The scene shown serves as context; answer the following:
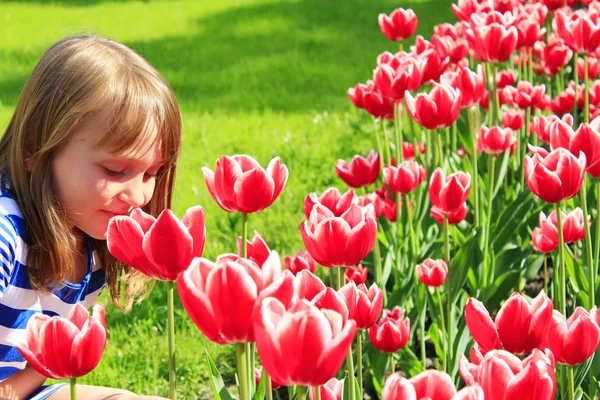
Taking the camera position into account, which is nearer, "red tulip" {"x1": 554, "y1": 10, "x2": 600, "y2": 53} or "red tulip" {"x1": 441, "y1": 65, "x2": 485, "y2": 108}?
"red tulip" {"x1": 441, "y1": 65, "x2": 485, "y2": 108}

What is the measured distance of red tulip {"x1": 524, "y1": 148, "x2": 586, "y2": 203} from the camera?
1.68 metres

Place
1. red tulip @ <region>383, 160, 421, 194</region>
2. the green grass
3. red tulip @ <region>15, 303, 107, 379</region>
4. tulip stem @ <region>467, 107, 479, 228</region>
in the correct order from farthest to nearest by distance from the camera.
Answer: the green grass, tulip stem @ <region>467, 107, 479, 228</region>, red tulip @ <region>383, 160, 421, 194</region>, red tulip @ <region>15, 303, 107, 379</region>

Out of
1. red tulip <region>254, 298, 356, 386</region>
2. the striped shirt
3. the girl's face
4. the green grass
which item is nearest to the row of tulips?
red tulip <region>254, 298, 356, 386</region>

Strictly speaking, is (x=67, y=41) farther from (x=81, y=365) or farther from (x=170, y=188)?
(x=81, y=365)

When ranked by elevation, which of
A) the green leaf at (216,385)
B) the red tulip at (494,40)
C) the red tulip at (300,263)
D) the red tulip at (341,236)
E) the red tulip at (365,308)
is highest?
the red tulip at (494,40)

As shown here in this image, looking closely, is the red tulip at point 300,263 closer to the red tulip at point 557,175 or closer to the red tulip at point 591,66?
the red tulip at point 557,175

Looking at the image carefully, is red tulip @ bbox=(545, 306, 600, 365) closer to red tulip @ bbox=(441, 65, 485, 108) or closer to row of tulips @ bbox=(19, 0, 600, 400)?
row of tulips @ bbox=(19, 0, 600, 400)

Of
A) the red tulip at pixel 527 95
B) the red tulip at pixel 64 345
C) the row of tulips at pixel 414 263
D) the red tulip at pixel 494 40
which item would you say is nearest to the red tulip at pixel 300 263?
the row of tulips at pixel 414 263

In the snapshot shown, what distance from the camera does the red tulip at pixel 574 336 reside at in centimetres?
134

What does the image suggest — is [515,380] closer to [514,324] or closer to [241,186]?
[514,324]

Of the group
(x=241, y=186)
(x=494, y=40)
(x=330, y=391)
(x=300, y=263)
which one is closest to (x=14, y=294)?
(x=300, y=263)

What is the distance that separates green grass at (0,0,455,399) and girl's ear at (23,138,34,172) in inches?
19.1

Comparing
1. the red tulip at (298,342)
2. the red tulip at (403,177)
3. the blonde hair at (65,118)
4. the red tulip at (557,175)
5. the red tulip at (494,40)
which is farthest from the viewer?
the red tulip at (494,40)

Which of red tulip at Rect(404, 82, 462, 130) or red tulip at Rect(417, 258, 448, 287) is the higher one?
red tulip at Rect(404, 82, 462, 130)
